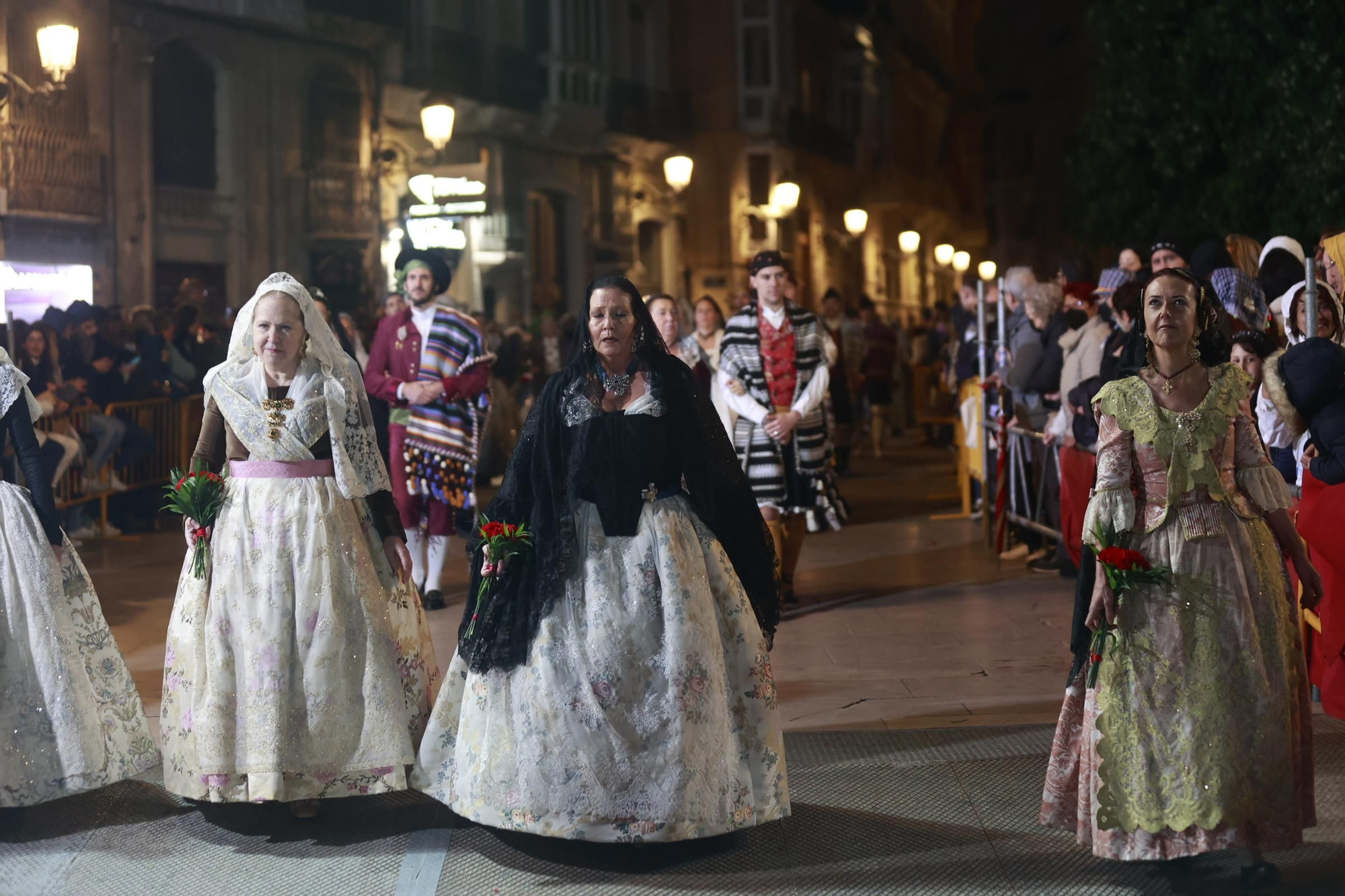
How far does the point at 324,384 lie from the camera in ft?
18.2

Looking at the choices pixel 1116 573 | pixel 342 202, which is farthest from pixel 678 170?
pixel 1116 573

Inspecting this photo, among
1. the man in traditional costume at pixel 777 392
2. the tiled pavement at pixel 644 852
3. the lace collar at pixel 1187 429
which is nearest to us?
the lace collar at pixel 1187 429

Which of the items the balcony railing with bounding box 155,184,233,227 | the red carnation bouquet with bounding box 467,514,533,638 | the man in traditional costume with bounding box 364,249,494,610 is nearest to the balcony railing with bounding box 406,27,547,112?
the balcony railing with bounding box 155,184,233,227

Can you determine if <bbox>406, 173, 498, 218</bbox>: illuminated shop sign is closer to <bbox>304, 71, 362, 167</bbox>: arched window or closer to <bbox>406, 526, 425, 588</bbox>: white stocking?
<bbox>304, 71, 362, 167</bbox>: arched window

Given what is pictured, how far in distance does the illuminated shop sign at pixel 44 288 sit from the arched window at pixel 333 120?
5.26m

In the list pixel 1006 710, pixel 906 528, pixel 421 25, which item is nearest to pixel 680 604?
pixel 1006 710

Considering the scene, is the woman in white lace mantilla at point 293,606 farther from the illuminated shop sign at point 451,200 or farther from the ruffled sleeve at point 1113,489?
the illuminated shop sign at point 451,200

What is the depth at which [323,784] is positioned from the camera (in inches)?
204

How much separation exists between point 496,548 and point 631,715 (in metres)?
0.65

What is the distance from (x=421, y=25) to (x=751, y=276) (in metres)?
15.6

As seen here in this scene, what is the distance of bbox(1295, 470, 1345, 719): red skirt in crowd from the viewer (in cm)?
604

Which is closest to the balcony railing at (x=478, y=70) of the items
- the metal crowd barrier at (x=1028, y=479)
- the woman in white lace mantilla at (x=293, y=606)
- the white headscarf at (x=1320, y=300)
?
the metal crowd barrier at (x=1028, y=479)

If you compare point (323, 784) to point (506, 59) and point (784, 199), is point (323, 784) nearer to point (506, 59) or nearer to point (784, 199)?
point (784, 199)

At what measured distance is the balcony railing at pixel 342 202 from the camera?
20.8 meters
